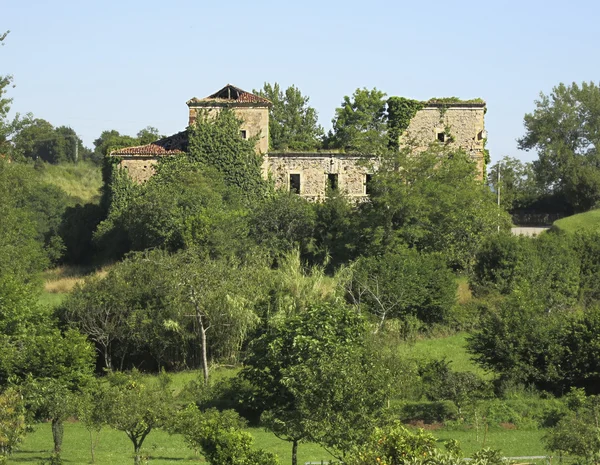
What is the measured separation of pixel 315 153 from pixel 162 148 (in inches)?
314

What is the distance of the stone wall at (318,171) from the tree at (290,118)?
1651cm

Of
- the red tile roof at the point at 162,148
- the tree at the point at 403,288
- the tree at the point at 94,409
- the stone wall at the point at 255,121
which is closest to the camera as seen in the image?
the tree at the point at 94,409

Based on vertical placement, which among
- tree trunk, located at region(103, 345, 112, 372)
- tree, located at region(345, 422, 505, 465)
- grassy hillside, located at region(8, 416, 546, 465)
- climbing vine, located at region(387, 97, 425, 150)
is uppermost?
climbing vine, located at region(387, 97, 425, 150)

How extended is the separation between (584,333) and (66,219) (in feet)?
114

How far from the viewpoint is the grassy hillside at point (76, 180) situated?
80.2 metres

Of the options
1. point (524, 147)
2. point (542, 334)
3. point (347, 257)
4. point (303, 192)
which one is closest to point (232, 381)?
point (542, 334)

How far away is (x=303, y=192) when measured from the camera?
177ft

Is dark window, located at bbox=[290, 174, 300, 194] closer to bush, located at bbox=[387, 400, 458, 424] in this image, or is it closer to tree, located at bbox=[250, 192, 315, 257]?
tree, located at bbox=[250, 192, 315, 257]

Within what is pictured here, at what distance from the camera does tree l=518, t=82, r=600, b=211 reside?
2872 inches

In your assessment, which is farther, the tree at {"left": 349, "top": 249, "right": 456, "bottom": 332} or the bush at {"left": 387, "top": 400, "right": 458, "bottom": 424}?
the tree at {"left": 349, "top": 249, "right": 456, "bottom": 332}

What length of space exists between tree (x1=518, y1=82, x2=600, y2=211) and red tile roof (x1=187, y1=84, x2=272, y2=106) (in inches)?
1062

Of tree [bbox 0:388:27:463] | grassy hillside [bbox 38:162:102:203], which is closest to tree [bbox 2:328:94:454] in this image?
tree [bbox 0:388:27:463]

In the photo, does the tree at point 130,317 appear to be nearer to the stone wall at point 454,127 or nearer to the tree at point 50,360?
the tree at point 50,360

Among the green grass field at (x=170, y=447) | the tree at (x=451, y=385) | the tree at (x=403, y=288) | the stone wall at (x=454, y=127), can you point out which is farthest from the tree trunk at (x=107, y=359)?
the stone wall at (x=454, y=127)
